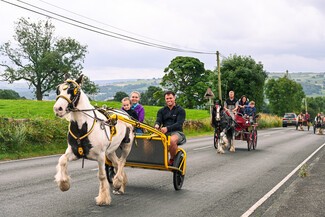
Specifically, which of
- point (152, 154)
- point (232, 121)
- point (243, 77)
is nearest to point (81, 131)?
point (152, 154)

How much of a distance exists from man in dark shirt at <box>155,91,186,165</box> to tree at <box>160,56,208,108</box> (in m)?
62.3

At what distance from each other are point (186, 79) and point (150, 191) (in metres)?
66.4

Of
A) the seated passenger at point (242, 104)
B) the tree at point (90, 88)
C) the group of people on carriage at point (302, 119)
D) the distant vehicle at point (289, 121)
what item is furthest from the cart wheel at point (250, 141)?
the tree at point (90, 88)

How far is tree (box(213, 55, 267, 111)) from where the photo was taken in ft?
148

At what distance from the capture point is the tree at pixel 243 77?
45.2 meters

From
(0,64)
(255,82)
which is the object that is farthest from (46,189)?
(0,64)

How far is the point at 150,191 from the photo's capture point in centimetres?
875

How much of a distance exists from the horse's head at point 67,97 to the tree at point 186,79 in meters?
65.1

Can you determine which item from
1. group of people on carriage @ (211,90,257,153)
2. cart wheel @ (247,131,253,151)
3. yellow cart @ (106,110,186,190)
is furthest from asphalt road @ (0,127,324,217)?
cart wheel @ (247,131,253,151)

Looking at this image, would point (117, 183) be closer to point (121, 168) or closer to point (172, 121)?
point (121, 168)

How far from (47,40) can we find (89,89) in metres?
9.10

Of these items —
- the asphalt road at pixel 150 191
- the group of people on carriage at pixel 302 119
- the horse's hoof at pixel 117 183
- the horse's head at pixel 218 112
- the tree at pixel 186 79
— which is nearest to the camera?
the asphalt road at pixel 150 191

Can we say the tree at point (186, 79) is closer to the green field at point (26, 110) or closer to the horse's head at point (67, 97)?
the green field at point (26, 110)

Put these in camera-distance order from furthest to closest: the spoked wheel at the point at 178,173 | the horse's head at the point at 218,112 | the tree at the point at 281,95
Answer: the tree at the point at 281,95 < the horse's head at the point at 218,112 < the spoked wheel at the point at 178,173
